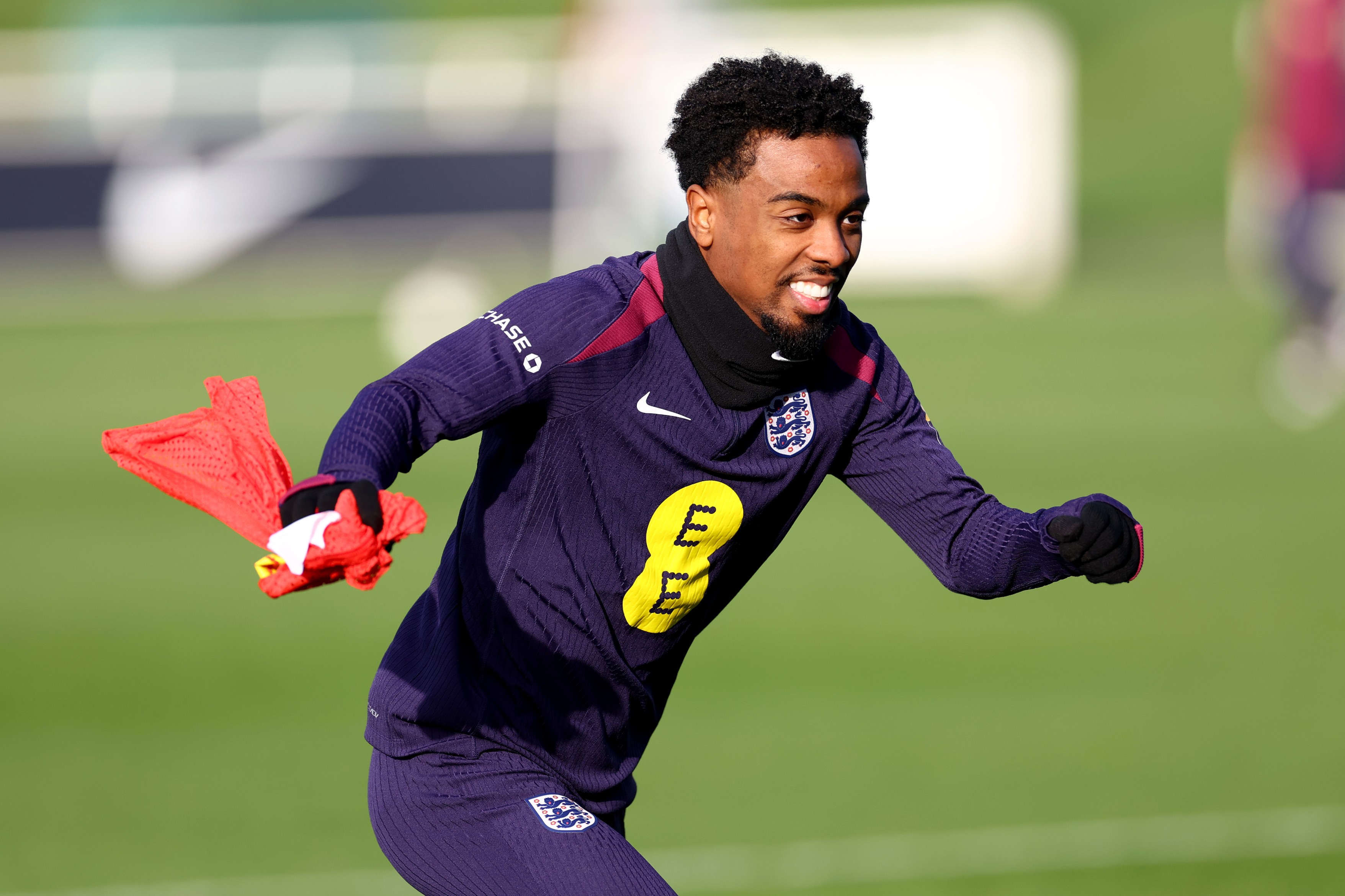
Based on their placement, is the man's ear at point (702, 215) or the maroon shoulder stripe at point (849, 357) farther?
the maroon shoulder stripe at point (849, 357)

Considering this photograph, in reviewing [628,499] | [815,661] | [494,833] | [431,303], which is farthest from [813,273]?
[431,303]

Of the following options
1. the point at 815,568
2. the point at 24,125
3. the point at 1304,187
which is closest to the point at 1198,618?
the point at 815,568

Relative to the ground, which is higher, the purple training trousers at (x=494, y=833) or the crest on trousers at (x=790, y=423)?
the crest on trousers at (x=790, y=423)

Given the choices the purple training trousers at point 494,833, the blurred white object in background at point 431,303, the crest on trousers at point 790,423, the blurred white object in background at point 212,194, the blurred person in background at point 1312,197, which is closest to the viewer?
the purple training trousers at point 494,833

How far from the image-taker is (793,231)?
3.16 meters

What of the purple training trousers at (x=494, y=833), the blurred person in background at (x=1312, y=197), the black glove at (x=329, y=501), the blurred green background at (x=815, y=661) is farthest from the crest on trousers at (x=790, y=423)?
the blurred person in background at (x=1312, y=197)

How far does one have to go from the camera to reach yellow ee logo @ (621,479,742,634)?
3279 mm

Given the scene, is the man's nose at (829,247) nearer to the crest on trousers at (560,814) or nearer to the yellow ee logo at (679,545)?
the yellow ee logo at (679,545)

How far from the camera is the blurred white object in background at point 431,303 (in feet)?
62.6

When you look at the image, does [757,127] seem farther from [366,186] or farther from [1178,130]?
[1178,130]

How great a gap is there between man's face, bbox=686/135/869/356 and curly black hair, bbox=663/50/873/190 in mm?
28

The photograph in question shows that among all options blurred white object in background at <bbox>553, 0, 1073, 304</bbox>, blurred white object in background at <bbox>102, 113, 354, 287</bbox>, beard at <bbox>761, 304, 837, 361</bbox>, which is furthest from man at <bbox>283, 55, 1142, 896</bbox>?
blurred white object in background at <bbox>102, 113, 354, 287</bbox>

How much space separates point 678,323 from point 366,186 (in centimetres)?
1766

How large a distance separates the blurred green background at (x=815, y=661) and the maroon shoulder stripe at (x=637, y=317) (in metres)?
3.02
